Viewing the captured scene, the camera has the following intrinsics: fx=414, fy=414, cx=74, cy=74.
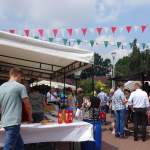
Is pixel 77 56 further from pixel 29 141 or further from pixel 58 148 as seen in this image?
pixel 58 148

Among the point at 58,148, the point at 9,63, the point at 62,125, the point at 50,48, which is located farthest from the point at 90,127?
the point at 9,63

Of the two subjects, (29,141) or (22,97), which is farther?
(29,141)

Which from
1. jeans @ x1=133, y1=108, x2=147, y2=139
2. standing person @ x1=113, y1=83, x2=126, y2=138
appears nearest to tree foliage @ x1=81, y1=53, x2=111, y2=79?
standing person @ x1=113, y1=83, x2=126, y2=138

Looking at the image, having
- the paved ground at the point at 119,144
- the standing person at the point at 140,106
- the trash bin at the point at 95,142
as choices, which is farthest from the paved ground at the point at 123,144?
the trash bin at the point at 95,142

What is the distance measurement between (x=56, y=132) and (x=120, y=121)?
5.03m

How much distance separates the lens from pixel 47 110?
10484 millimetres

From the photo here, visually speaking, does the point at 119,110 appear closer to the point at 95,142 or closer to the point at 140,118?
the point at 140,118

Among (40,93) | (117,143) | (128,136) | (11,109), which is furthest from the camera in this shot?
(128,136)

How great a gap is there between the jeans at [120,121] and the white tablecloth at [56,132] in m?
4.64

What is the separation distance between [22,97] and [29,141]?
135 cm

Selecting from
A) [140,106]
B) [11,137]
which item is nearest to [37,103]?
[11,137]

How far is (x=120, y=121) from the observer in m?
12.5

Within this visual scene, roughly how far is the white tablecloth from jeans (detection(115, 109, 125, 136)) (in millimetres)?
4637

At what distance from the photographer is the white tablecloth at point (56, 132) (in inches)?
296
